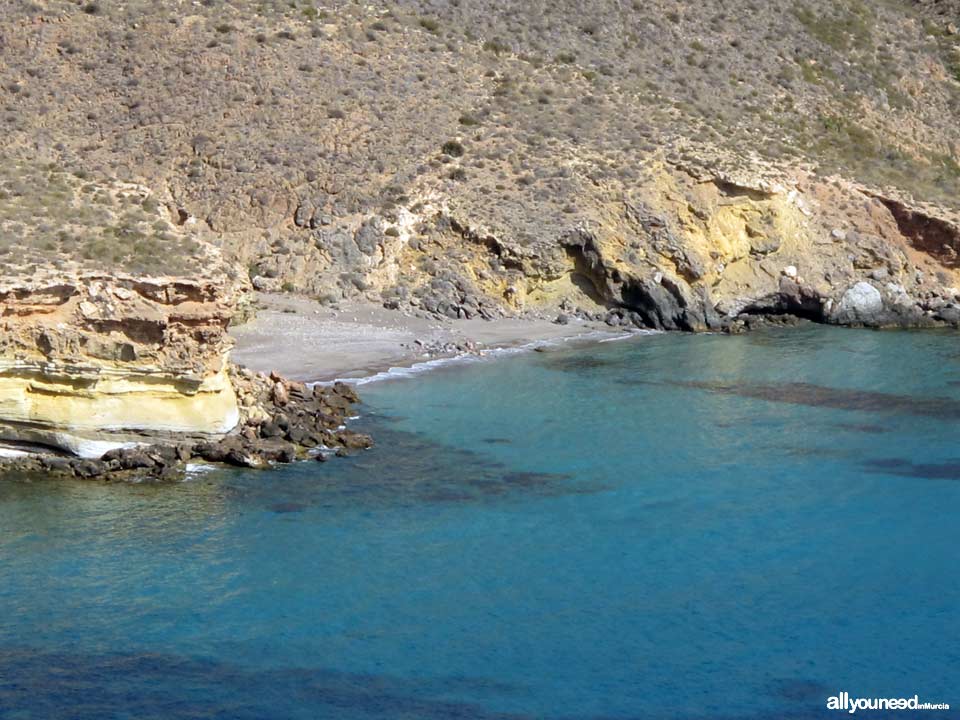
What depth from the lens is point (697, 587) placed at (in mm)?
20438

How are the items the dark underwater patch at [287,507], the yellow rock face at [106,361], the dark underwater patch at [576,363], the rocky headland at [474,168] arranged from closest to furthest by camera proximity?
the dark underwater patch at [287,507], the yellow rock face at [106,361], the dark underwater patch at [576,363], the rocky headland at [474,168]

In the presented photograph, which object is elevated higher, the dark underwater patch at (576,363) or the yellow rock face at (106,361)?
the yellow rock face at (106,361)

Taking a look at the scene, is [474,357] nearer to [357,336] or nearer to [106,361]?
[357,336]

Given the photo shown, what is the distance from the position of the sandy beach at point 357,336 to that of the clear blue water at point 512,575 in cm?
498

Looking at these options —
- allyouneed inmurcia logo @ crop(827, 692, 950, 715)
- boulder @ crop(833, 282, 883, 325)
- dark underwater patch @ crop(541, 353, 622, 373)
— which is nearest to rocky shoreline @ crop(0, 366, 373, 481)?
dark underwater patch @ crop(541, 353, 622, 373)

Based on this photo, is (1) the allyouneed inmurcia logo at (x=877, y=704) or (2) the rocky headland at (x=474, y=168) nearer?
(1) the allyouneed inmurcia logo at (x=877, y=704)

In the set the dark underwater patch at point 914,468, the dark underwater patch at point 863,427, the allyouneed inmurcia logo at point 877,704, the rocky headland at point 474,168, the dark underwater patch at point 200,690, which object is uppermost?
the rocky headland at point 474,168

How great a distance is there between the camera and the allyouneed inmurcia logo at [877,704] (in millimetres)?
16484

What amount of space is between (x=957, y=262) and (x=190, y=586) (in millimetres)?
40116

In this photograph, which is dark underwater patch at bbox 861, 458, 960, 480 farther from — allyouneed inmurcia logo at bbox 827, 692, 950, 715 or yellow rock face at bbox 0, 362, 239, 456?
yellow rock face at bbox 0, 362, 239, 456

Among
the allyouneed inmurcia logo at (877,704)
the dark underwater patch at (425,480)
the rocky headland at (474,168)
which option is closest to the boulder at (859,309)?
the rocky headland at (474,168)

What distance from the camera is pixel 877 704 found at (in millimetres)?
16625

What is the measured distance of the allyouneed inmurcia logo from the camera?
16484 millimetres

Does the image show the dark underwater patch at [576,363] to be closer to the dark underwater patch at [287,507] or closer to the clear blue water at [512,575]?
the clear blue water at [512,575]
